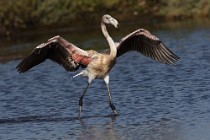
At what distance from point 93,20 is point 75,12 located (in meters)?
0.75

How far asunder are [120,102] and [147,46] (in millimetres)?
1136

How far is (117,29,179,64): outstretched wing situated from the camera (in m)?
13.8

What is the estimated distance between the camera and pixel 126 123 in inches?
484

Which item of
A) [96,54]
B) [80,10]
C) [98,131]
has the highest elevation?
[80,10]

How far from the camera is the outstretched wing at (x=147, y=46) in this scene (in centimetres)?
1377

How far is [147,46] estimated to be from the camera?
14016 millimetres

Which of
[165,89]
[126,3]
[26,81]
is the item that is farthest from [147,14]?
[165,89]

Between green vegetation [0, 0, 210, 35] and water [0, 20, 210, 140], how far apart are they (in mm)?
7888

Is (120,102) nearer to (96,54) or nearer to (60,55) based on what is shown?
(96,54)

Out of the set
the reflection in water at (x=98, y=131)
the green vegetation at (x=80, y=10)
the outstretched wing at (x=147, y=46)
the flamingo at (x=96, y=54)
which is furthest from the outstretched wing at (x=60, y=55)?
the green vegetation at (x=80, y=10)

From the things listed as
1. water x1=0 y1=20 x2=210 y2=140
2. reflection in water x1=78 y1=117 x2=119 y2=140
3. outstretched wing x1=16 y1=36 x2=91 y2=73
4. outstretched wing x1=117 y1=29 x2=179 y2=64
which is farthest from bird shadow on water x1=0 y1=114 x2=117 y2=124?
outstretched wing x1=117 y1=29 x2=179 y2=64

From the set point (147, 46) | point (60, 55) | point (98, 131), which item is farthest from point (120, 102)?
point (98, 131)

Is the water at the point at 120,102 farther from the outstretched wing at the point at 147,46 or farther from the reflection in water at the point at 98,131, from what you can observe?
the outstretched wing at the point at 147,46

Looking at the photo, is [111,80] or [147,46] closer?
[147,46]
